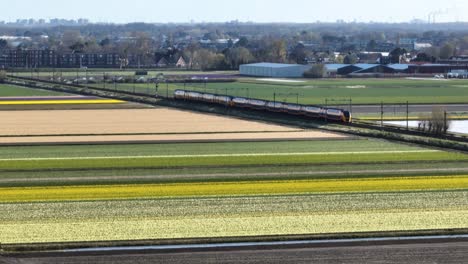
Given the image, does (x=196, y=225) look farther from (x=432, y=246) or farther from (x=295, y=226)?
(x=432, y=246)

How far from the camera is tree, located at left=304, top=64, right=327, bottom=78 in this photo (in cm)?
11369

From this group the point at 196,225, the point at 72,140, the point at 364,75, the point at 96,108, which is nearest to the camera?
the point at 196,225

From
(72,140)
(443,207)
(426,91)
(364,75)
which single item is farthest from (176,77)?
(443,207)

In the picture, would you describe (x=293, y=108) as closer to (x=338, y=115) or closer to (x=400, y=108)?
(x=338, y=115)

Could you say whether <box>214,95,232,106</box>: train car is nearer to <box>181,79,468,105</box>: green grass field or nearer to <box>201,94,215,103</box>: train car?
<box>201,94,215,103</box>: train car

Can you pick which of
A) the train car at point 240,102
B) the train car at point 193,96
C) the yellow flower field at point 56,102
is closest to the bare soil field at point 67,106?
the yellow flower field at point 56,102

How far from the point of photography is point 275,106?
2442 inches

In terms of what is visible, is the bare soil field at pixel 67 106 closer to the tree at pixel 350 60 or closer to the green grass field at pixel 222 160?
the green grass field at pixel 222 160

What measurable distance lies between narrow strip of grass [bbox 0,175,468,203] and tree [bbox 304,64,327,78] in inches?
3026

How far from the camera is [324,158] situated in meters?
42.6

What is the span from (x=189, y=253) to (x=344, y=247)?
4.23 meters

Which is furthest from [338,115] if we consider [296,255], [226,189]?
[296,255]

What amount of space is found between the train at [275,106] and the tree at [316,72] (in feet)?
141

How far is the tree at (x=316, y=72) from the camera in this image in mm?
113688
